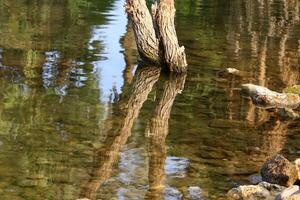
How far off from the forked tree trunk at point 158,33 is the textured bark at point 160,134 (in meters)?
0.39

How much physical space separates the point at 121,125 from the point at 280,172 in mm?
3047

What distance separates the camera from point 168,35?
45.1 feet

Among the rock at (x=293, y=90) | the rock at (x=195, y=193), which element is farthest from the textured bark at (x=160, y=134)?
the rock at (x=293, y=90)

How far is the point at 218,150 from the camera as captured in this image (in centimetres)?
905

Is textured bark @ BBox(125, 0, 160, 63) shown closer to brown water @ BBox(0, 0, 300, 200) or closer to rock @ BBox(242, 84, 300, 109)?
brown water @ BBox(0, 0, 300, 200)

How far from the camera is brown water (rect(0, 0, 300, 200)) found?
7.77 metres

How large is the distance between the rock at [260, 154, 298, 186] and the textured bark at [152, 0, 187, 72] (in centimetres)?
606

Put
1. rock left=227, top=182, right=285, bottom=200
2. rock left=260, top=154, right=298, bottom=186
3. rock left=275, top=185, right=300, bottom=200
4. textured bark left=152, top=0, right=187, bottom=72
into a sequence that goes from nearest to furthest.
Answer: rock left=275, top=185, right=300, bottom=200
rock left=227, top=182, right=285, bottom=200
rock left=260, top=154, right=298, bottom=186
textured bark left=152, top=0, right=187, bottom=72

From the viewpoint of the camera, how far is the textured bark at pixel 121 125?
772 cm

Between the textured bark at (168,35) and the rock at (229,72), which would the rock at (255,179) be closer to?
the textured bark at (168,35)

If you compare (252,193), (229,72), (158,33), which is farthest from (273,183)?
(158,33)

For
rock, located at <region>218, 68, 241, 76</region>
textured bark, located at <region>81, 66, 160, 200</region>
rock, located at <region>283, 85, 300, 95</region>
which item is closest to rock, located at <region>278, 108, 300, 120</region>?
rock, located at <region>283, 85, 300, 95</region>

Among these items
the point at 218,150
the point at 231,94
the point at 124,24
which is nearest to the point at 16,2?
the point at 124,24

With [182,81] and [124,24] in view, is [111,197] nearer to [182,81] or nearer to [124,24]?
[182,81]
